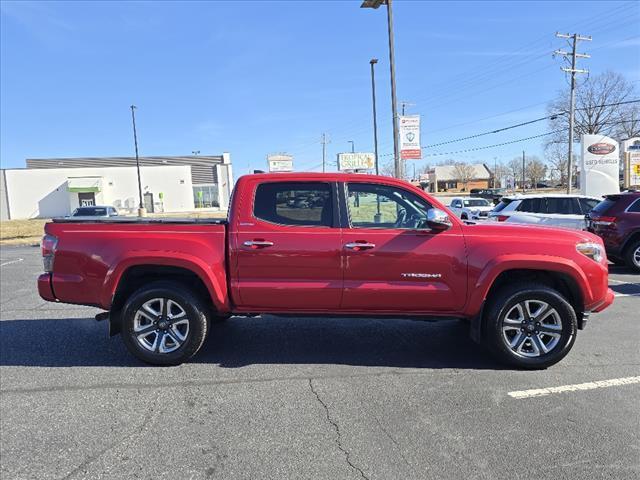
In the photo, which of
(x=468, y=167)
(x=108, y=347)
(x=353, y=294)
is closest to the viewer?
(x=353, y=294)

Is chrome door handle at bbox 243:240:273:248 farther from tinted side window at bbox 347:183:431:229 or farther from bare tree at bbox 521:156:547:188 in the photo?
bare tree at bbox 521:156:547:188

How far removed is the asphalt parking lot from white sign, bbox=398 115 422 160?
13.3 metres

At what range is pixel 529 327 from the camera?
438cm

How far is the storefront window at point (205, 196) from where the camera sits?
62.9 metres

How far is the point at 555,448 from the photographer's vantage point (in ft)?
9.97

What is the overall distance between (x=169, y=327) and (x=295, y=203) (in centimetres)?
176

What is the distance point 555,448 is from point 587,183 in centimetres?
2613

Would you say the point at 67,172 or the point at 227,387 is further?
the point at 67,172

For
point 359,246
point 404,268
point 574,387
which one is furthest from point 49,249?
point 574,387

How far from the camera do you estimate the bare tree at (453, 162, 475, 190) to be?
4478 inches

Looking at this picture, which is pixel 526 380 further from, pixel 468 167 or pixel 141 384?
pixel 468 167

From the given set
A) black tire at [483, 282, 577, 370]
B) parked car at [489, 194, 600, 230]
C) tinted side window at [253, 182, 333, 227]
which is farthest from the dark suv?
tinted side window at [253, 182, 333, 227]

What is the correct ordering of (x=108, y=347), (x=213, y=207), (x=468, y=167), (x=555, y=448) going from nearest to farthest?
1. (x=555, y=448)
2. (x=108, y=347)
3. (x=213, y=207)
4. (x=468, y=167)

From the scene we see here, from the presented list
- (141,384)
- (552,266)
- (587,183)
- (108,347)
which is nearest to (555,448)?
(552,266)
